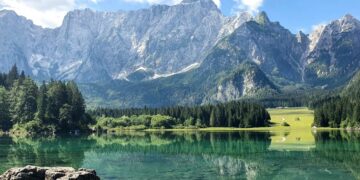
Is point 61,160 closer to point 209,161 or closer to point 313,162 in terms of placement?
Result: point 209,161

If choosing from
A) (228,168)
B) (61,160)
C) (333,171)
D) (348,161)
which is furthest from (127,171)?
(348,161)

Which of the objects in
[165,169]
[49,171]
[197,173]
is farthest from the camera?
[165,169]

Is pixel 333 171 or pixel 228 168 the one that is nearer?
pixel 333 171

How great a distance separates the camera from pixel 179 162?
84.6 meters

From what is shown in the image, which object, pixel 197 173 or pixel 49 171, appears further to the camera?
pixel 197 173

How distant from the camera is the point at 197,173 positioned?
67500 mm

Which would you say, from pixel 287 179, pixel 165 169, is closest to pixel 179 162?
pixel 165 169

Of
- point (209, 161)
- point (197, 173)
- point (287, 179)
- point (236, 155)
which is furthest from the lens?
point (236, 155)

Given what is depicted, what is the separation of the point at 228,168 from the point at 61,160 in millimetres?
31018

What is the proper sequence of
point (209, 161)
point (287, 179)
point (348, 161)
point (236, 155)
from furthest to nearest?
point (236, 155)
point (209, 161)
point (348, 161)
point (287, 179)

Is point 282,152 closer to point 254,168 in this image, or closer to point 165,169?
point 254,168

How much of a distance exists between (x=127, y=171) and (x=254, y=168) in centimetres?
1884

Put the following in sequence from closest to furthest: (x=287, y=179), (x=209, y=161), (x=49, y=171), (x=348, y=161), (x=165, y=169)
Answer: (x=49, y=171) < (x=287, y=179) < (x=165, y=169) < (x=348, y=161) < (x=209, y=161)

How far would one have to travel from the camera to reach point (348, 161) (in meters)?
80.8
